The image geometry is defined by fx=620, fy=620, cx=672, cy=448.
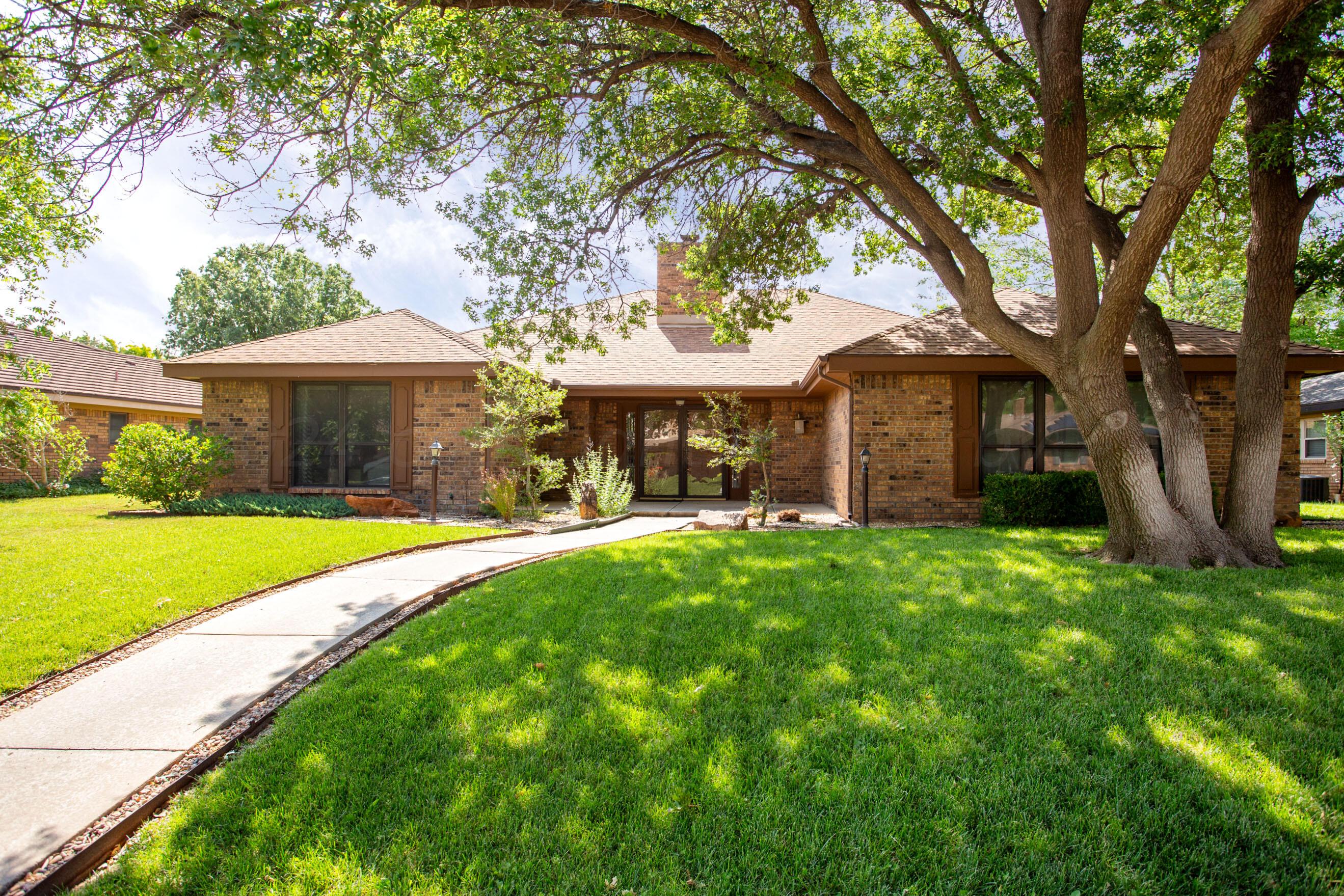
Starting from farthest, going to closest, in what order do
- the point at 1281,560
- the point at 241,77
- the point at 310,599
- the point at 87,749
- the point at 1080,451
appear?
the point at 1080,451
the point at 1281,560
the point at 310,599
the point at 241,77
the point at 87,749

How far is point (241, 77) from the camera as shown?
177 inches

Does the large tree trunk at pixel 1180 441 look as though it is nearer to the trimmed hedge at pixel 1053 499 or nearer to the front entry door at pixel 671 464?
the trimmed hedge at pixel 1053 499

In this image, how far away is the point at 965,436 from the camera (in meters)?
9.51

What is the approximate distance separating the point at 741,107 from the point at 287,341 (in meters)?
9.52

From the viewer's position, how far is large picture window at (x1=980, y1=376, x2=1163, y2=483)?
9.53 m

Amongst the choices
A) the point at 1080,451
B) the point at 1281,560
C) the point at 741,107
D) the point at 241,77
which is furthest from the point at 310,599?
the point at 1080,451

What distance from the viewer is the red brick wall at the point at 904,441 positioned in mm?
9555

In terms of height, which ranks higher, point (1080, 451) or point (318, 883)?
point (1080, 451)

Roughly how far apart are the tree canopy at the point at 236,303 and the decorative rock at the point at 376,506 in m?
21.9

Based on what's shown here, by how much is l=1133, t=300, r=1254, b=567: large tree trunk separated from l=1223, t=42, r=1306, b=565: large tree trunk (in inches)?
10.7

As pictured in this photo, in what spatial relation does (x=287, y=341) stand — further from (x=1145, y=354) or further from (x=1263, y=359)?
(x=1263, y=359)

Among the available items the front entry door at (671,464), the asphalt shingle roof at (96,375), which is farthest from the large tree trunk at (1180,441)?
the asphalt shingle roof at (96,375)

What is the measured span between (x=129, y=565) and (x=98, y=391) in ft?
43.5

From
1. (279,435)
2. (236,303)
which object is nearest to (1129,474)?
(279,435)
